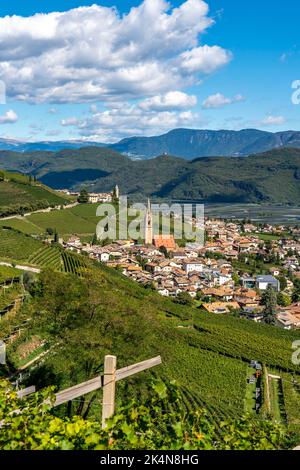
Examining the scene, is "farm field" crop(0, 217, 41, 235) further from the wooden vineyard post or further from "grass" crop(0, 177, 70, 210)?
the wooden vineyard post

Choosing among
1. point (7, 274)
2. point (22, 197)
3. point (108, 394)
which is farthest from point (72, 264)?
point (22, 197)

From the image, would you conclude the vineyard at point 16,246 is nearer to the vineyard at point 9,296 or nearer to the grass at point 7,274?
the grass at point 7,274

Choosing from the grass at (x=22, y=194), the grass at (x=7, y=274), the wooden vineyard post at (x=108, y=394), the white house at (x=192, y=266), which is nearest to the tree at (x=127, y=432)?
the wooden vineyard post at (x=108, y=394)

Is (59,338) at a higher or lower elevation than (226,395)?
higher

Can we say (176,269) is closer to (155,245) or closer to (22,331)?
(155,245)

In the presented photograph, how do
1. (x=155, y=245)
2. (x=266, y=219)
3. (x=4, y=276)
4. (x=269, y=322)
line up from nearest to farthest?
(x=4, y=276)
(x=269, y=322)
(x=155, y=245)
(x=266, y=219)

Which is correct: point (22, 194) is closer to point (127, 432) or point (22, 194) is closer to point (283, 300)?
point (283, 300)
